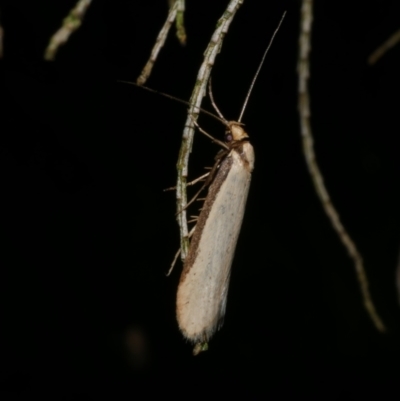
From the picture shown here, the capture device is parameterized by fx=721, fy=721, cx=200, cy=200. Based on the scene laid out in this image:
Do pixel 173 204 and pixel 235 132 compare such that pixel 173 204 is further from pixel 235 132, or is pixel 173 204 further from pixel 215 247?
pixel 215 247

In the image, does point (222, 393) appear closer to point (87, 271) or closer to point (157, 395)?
point (157, 395)

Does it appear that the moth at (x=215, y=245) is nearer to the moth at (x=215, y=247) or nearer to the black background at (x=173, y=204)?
the moth at (x=215, y=247)

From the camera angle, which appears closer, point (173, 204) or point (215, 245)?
point (215, 245)

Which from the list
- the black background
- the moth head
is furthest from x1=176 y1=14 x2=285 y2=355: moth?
the black background

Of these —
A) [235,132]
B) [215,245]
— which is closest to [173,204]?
[235,132]

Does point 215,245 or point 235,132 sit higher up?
point 235,132

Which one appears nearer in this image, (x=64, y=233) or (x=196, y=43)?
Result: (x=196, y=43)

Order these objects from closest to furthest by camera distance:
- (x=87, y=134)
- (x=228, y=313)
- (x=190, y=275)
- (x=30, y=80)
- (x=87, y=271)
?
(x=190, y=275), (x=30, y=80), (x=87, y=134), (x=87, y=271), (x=228, y=313)

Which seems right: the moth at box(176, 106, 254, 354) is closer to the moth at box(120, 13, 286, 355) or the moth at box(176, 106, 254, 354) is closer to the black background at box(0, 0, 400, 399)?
the moth at box(120, 13, 286, 355)

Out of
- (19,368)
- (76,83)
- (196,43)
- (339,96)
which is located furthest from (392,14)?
(19,368)
